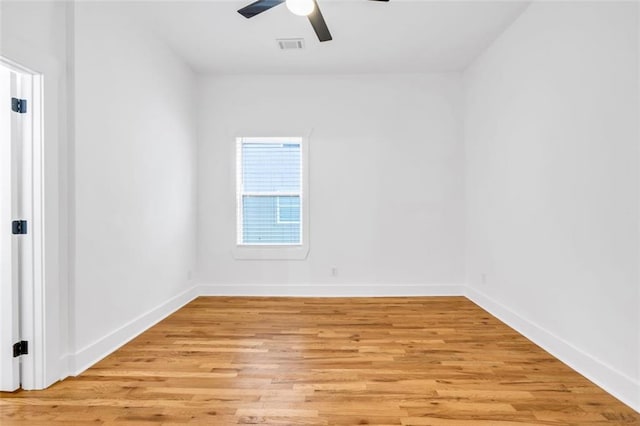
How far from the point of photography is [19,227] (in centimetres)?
212

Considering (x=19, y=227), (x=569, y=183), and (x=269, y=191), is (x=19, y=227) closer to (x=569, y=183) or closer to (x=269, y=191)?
(x=269, y=191)

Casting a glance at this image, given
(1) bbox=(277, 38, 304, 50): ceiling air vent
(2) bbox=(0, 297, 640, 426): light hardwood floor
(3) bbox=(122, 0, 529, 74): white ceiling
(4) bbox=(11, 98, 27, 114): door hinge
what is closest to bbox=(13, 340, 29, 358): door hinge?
(2) bbox=(0, 297, 640, 426): light hardwood floor

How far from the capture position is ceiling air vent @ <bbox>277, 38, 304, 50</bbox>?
12.0 feet

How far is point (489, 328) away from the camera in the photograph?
330 cm

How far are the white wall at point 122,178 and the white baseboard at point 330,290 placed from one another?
623 mm

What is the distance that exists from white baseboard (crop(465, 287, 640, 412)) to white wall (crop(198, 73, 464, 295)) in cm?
131

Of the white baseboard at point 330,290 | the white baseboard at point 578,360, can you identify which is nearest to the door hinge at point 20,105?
the white baseboard at point 330,290

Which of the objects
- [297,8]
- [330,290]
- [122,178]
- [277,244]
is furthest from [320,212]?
[297,8]

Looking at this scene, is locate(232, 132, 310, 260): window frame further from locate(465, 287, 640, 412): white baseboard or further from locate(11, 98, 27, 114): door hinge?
locate(11, 98, 27, 114): door hinge

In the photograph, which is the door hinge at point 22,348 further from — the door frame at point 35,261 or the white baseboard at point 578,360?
the white baseboard at point 578,360

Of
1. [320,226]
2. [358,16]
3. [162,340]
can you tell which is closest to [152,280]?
[162,340]

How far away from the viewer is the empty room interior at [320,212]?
209 cm

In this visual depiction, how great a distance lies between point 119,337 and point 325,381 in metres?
1.83

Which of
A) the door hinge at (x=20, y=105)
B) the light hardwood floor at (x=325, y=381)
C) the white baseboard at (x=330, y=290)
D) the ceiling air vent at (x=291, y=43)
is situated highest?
the ceiling air vent at (x=291, y=43)
